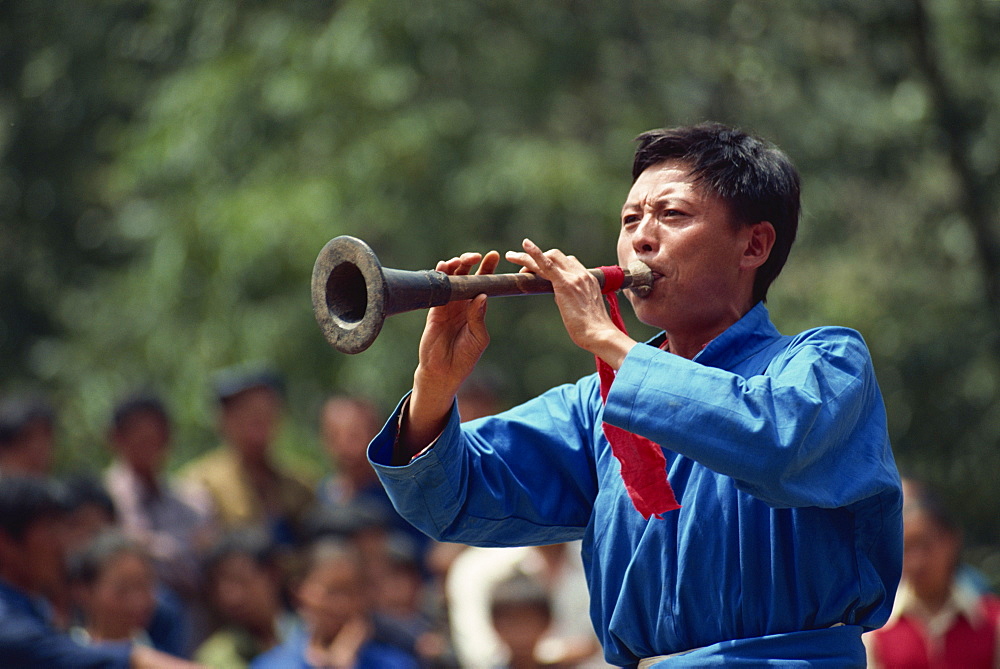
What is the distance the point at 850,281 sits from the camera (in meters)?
8.62

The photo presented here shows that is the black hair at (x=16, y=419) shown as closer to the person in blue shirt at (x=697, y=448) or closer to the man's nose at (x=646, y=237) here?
the person in blue shirt at (x=697, y=448)

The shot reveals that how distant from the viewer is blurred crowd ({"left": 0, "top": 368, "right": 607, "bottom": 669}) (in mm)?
4879

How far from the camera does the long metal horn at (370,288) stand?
96.7 inches

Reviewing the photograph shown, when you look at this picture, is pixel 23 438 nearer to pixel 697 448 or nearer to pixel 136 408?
pixel 136 408

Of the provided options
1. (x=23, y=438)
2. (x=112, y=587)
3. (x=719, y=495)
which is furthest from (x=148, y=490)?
(x=719, y=495)

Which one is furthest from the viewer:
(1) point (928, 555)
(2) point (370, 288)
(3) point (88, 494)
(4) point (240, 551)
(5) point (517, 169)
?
(5) point (517, 169)

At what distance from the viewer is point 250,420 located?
632cm

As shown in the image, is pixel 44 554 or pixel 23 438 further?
pixel 23 438

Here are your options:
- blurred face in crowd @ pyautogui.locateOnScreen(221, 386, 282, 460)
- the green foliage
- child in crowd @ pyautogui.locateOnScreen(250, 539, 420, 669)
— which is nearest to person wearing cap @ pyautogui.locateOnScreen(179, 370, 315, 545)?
blurred face in crowd @ pyautogui.locateOnScreen(221, 386, 282, 460)

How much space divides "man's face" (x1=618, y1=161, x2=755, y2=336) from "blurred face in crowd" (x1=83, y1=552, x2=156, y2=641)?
2.87 meters

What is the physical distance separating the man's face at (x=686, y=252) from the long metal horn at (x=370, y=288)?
3.1 inches

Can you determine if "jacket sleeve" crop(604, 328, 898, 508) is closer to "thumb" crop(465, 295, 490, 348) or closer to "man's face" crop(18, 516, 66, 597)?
"thumb" crop(465, 295, 490, 348)

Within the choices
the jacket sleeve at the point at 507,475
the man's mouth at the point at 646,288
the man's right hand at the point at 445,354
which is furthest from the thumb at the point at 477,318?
the man's mouth at the point at 646,288

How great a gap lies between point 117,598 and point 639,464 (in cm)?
295
